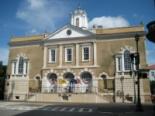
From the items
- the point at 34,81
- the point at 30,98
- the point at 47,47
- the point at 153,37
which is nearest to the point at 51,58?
the point at 47,47

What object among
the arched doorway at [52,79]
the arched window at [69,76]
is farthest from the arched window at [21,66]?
the arched window at [69,76]

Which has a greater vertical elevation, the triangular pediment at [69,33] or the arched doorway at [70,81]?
the triangular pediment at [69,33]

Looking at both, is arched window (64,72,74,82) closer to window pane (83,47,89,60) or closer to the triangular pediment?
window pane (83,47,89,60)

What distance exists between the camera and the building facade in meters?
34.0

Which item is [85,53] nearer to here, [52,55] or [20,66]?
[52,55]

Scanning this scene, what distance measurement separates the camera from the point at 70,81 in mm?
37281

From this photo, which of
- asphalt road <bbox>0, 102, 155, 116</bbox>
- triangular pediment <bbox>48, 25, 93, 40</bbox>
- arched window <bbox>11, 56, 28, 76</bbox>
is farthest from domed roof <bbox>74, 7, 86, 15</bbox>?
asphalt road <bbox>0, 102, 155, 116</bbox>

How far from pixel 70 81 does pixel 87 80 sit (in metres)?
2.72

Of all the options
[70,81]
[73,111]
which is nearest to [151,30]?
[73,111]

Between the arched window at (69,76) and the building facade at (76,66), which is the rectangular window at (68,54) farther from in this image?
the arched window at (69,76)

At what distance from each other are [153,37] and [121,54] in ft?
90.5

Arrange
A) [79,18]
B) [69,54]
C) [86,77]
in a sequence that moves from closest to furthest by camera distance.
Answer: [86,77] < [69,54] < [79,18]

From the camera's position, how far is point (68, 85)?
1447 inches

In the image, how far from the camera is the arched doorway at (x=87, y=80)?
3591 centimetres
